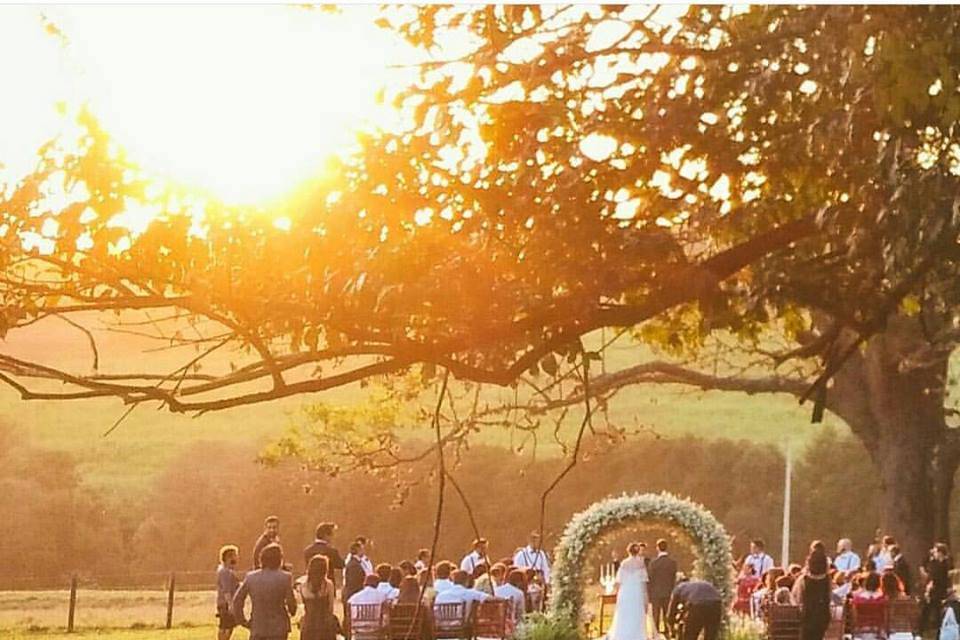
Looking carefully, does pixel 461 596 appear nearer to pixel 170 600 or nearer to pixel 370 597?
pixel 370 597

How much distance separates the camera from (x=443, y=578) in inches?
464

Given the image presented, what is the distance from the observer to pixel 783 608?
39.7 feet

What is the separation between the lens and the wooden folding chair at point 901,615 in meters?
11.9

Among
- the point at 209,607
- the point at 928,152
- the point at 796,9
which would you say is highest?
the point at 796,9

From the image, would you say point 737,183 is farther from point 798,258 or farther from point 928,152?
point 928,152

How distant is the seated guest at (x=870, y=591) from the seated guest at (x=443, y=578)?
111 inches

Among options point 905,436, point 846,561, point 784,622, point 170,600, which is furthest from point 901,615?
point 170,600

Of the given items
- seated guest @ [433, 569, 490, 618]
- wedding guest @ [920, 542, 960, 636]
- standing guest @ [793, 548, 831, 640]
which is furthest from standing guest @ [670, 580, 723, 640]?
wedding guest @ [920, 542, 960, 636]

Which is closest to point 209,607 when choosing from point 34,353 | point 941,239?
point 34,353

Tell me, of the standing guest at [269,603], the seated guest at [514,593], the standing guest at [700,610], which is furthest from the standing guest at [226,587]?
the standing guest at [700,610]

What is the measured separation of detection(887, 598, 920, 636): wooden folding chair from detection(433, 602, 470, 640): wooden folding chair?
2882mm

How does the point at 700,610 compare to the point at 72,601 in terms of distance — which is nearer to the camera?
the point at 700,610

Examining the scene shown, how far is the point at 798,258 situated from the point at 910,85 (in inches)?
56.7

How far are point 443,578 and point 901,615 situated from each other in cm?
311
